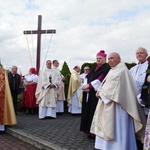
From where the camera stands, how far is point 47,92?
9461 mm

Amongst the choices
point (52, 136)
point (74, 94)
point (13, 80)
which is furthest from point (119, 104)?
point (74, 94)

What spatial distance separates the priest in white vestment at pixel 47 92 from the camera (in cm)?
931

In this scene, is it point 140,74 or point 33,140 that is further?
point 33,140

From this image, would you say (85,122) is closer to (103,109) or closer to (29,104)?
(103,109)

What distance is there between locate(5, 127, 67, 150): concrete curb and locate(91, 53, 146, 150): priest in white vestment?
1220mm

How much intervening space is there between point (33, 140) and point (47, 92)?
359cm

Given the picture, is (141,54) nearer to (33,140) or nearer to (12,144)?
(33,140)

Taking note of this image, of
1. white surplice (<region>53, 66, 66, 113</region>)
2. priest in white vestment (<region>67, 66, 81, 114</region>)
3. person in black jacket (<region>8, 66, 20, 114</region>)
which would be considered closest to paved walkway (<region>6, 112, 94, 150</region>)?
person in black jacket (<region>8, 66, 20, 114</region>)

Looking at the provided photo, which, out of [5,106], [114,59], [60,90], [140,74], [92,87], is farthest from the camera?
[60,90]

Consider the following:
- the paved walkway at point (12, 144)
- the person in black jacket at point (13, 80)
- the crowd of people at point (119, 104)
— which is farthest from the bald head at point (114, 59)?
the person in black jacket at point (13, 80)

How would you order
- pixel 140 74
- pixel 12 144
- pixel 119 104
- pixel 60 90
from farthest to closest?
pixel 60 90 → pixel 12 144 → pixel 140 74 → pixel 119 104

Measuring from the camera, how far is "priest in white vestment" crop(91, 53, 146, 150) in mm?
4457

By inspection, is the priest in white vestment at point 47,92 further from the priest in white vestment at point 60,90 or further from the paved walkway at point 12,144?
the paved walkway at point 12,144

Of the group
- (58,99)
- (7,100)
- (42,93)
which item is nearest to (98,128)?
(7,100)
